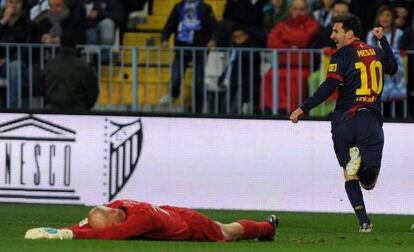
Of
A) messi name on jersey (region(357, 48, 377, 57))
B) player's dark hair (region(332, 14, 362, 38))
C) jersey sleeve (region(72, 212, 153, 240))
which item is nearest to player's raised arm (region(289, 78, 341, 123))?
messi name on jersey (region(357, 48, 377, 57))

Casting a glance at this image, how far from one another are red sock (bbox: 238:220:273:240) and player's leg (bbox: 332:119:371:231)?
1.96 meters

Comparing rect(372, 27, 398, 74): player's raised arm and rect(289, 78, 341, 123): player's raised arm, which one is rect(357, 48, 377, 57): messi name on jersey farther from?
rect(289, 78, 341, 123): player's raised arm

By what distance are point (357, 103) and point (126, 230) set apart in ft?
12.1

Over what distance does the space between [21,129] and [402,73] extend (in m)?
4.82

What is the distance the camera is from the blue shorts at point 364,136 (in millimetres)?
14977

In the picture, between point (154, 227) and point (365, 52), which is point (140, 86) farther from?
point (154, 227)

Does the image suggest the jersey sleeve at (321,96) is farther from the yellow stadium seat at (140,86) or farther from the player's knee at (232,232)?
the yellow stadium seat at (140,86)

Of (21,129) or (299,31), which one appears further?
(299,31)

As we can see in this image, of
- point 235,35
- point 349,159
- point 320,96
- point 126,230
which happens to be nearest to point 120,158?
point 235,35

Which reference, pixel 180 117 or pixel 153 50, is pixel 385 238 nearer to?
pixel 180 117

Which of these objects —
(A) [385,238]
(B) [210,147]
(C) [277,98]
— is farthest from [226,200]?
(A) [385,238]

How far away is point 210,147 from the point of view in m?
18.7

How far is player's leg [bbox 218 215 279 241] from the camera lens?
1288 centimetres

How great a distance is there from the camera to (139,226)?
1209 cm
